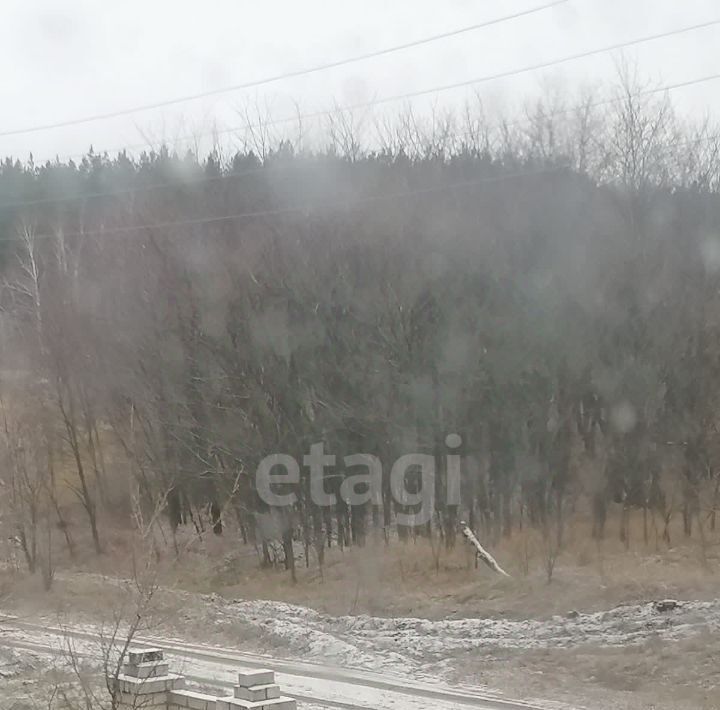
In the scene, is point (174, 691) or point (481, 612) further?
point (481, 612)

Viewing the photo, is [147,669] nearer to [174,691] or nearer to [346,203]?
[174,691]

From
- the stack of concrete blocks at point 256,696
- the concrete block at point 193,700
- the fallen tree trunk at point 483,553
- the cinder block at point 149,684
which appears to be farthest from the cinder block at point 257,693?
the fallen tree trunk at point 483,553

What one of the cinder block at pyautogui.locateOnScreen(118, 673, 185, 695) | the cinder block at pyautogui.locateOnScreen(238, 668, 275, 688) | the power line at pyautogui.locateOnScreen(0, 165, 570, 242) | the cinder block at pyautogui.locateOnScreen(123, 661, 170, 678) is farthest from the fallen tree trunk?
the cinder block at pyautogui.locateOnScreen(123, 661, 170, 678)

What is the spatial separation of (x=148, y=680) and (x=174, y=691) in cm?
43

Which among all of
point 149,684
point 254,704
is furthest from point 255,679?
point 149,684

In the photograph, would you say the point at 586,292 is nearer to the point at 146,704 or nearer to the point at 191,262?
the point at 191,262

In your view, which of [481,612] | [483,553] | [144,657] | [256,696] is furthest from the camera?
[483,553]

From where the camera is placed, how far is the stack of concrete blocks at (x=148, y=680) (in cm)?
1275

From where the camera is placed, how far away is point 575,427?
30.5m

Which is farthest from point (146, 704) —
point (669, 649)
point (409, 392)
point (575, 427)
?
point (575, 427)

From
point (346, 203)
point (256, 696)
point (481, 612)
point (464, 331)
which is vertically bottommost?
point (481, 612)

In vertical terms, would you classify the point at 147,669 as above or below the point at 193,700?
above

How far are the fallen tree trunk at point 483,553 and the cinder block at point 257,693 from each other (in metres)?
9.79

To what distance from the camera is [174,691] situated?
43.7 feet
